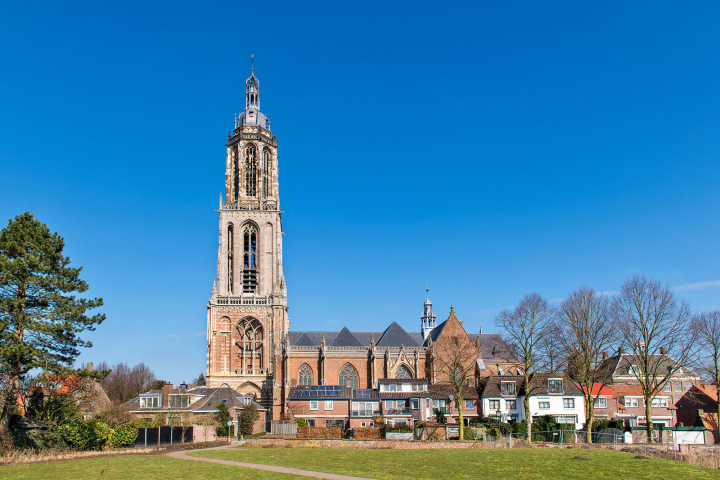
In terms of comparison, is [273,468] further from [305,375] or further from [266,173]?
[266,173]

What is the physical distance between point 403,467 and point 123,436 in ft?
75.4

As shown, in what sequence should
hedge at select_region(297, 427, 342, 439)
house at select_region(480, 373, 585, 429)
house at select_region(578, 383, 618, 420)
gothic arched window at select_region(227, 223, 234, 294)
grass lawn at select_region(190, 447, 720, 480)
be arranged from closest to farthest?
grass lawn at select_region(190, 447, 720, 480) < hedge at select_region(297, 427, 342, 439) < house at select_region(480, 373, 585, 429) < house at select_region(578, 383, 618, 420) < gothic arched window at select_region(227, 223, 234, 294)

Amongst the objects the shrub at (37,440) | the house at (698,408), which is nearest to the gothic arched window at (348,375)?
the house at (698,408)

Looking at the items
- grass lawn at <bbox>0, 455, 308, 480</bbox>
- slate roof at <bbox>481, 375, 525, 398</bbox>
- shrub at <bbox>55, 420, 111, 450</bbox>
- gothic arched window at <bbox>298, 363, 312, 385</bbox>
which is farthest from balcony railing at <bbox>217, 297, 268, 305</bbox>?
grass lawn at <bbox>0, 455, 308, 480</bbox>

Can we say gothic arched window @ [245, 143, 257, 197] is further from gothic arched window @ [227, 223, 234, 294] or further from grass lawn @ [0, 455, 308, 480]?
grass lawn @ [0, 455, 308, 480]

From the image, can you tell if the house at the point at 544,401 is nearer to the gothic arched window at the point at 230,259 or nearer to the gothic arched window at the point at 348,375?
the gothic arched window at the point at 348,375

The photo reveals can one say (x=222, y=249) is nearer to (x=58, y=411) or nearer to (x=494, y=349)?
(x=494, y=349)

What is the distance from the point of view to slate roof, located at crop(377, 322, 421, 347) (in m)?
84.6

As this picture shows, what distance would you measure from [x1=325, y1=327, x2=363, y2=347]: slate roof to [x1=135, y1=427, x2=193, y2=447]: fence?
34595 millimetres

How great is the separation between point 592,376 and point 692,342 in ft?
27.2

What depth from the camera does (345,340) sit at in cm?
8500

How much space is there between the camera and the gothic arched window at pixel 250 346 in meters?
83.2

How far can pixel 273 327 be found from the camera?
83625 millimetres

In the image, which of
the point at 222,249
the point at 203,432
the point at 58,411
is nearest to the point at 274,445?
the point at 203,432
